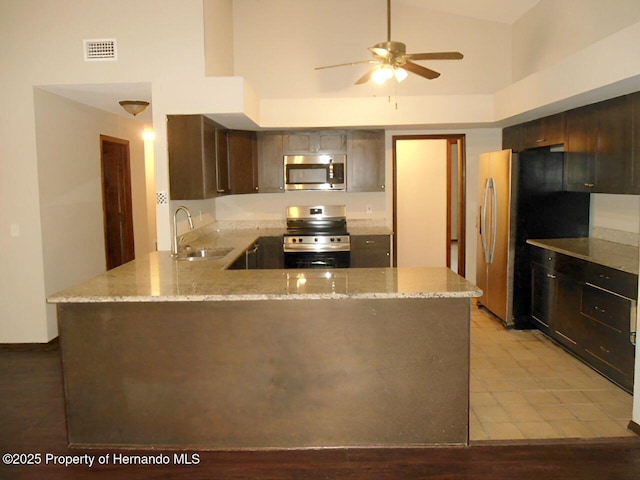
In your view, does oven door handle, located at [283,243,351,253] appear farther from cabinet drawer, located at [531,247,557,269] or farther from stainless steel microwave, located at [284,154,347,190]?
cabinet drawer, located at [531,247,557,269]

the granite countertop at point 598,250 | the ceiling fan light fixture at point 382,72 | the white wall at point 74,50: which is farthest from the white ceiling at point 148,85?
the granite countertop at point 598,250

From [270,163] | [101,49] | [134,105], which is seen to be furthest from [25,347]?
[270,163]

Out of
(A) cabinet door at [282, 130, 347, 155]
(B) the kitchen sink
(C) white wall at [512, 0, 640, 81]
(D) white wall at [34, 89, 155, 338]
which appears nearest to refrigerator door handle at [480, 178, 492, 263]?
(C) white wall at [512, 0, 640, 81]

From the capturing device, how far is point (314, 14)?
6.09 m

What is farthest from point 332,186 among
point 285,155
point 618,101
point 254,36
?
point 618,101

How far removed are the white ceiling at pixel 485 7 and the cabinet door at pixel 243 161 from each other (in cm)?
243

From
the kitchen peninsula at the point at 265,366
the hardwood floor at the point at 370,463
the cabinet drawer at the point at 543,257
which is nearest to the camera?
the hardwood floor at the point at 370,463

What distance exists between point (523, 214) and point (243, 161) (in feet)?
9.87

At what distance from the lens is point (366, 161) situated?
241 inches

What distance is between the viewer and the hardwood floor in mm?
2631

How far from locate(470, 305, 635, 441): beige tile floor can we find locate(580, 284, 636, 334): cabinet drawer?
447mm

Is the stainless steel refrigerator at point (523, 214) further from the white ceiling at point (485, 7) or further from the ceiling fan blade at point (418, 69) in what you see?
the white ceiling at point (485, 7)

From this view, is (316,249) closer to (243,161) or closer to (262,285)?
(243,161)

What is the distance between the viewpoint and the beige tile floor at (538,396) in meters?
3.10
